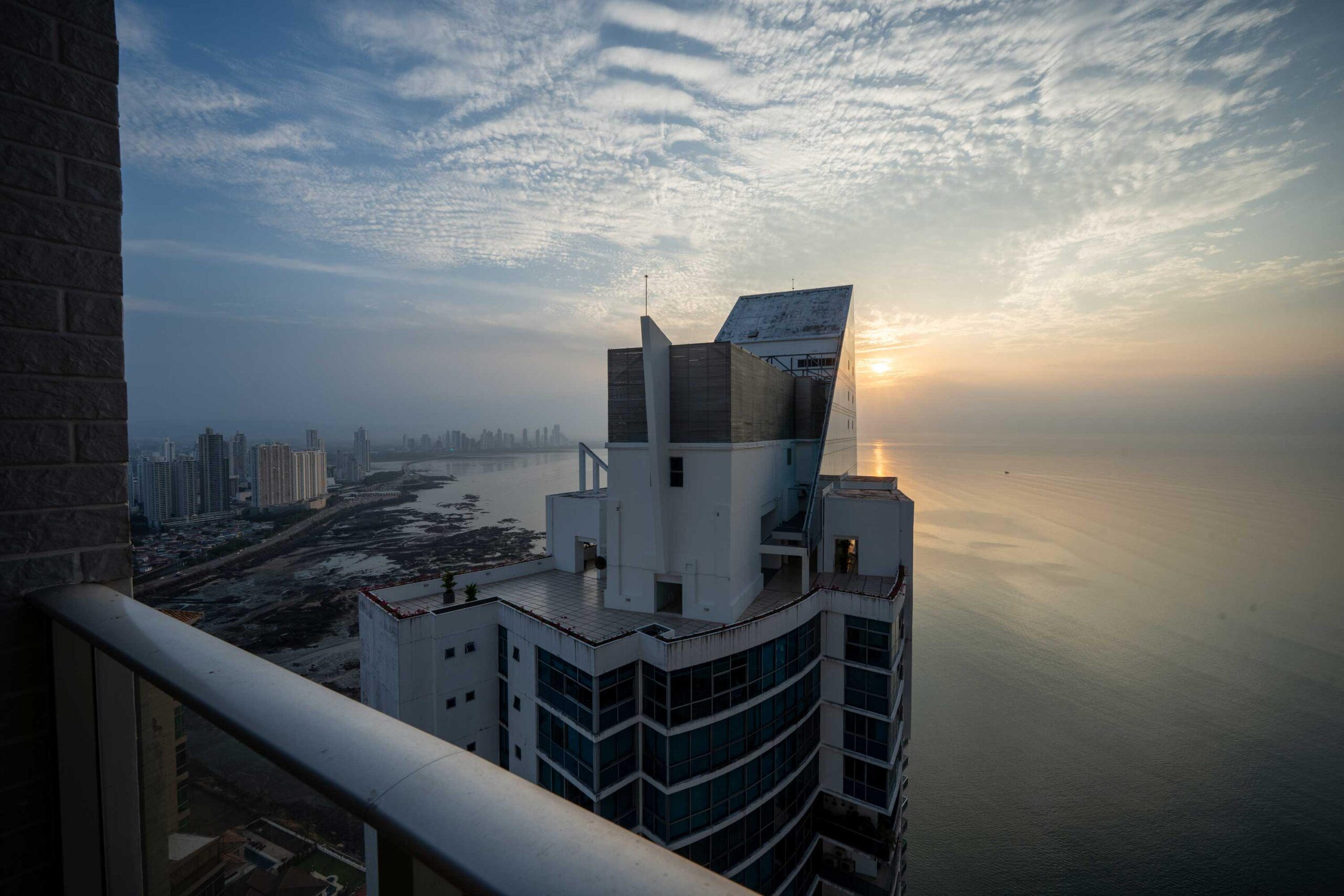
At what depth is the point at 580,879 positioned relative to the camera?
0.66m

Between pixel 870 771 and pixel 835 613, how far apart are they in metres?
3.67

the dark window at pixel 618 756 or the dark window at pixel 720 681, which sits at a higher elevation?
the dark window at pixel 720 681

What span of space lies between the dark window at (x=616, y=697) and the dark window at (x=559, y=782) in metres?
1.41

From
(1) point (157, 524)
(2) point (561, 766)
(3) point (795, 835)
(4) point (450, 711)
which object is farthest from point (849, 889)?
(1) point (157, 524)

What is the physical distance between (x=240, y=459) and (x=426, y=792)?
261 ft

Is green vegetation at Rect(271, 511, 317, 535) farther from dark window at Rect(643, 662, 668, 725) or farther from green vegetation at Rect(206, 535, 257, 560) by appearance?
dark window at Rect(643, 662, 668, 725)

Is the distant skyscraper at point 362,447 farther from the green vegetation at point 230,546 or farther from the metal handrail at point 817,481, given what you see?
the metal handrail at point 817,481

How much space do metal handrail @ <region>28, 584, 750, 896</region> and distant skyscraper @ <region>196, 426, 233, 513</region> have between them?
2615 inches

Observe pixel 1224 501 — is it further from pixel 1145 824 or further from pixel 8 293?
pixel 8 293

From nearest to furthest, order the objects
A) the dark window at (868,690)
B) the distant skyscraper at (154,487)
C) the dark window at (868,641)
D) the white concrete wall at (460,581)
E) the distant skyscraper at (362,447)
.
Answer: the dark window at (868,641) → the dark window at (868,690) → the white concrete wall at (460,581) → the distant skyscraper at (154,487) → the distant skyscraper at (362,447)

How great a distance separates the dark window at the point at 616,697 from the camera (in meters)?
9.63

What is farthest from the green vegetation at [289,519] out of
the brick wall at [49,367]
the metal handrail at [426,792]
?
the metal handrail at [426,792]

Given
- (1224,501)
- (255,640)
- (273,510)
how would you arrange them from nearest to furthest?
1. (255,640)
2. (273,510)
3. (1224,501)

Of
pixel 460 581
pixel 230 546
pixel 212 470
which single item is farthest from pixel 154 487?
pixel 460 581
